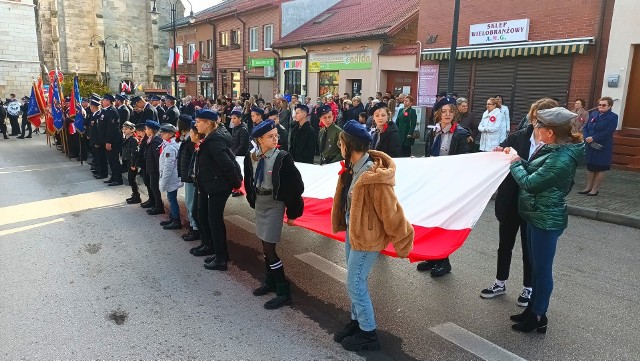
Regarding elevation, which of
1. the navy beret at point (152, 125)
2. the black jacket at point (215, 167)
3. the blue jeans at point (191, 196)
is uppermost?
the navy beret at point (152, 125)

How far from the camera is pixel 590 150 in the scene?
8.99 meters

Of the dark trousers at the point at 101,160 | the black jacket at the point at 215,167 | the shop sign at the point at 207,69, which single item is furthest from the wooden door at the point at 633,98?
the shop sign at the point at 207,69

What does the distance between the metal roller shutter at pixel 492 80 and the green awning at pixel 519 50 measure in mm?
369

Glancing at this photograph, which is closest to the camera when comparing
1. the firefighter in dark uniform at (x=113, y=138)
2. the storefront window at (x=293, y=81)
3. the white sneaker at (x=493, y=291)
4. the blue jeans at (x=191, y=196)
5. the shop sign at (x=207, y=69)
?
the white sneaker at (x=493, y=291)

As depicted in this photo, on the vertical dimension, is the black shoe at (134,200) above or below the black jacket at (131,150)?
below

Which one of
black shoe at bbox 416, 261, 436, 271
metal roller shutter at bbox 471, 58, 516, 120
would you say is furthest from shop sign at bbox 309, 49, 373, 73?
black shoe at bbox 416, 261, 436, 271

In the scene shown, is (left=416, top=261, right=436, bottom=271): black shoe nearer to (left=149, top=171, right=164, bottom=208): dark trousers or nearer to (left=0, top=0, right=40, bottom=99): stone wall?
(left=149, top=171, right=164, bottom=208): dark trousers

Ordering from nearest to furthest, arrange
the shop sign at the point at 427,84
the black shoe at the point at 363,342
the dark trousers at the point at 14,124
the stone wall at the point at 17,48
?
the black shoe at the point at 363,342 → the shop sign at the point at 427,84 → the dark trousers at the point at 14,124 → the stone wall at the point at 17,48

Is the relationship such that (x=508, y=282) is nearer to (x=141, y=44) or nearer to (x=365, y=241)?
(x=365, y=241)

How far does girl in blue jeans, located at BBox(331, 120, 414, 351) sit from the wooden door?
1140 cm

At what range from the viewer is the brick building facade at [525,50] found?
40.3ft

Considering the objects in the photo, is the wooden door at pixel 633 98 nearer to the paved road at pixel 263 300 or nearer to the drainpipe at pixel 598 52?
the drainpipe at pixel 598 52

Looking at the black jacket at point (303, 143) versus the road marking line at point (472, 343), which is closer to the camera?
the road marking line at point (472, 343)

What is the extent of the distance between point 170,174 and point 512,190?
17.2 ft
